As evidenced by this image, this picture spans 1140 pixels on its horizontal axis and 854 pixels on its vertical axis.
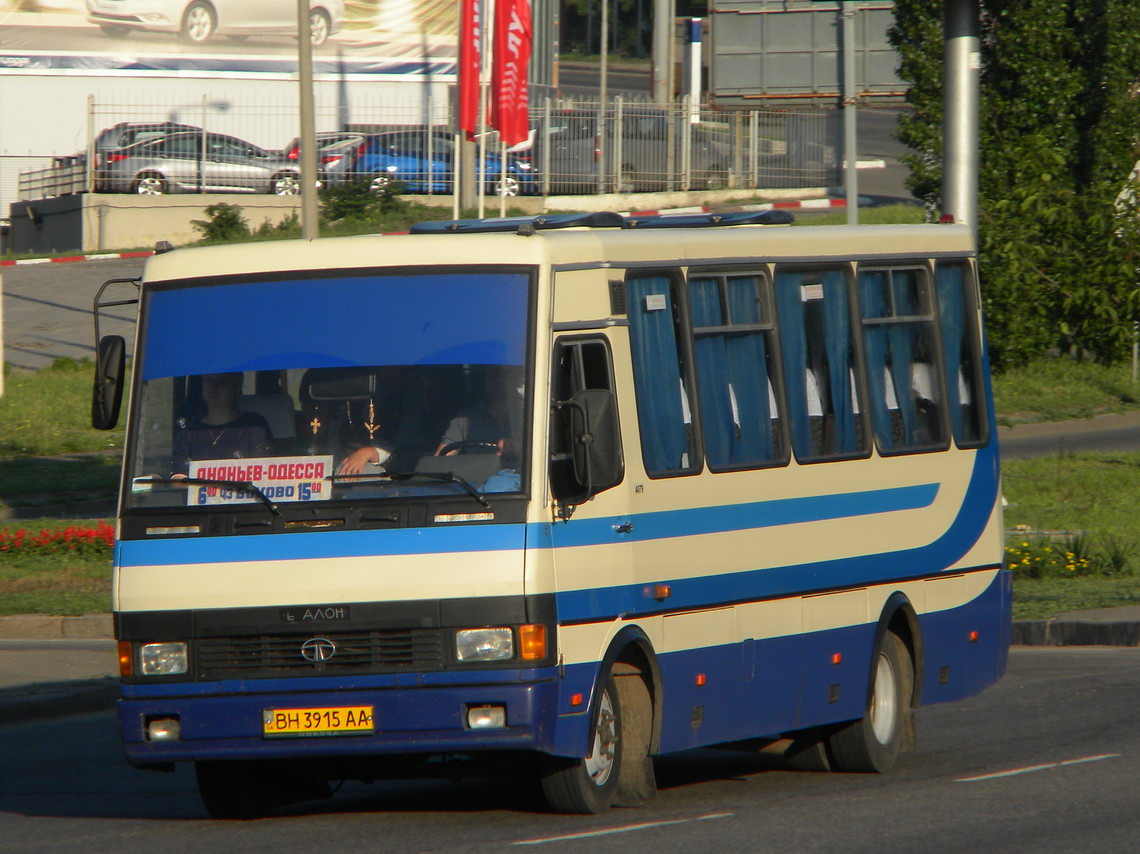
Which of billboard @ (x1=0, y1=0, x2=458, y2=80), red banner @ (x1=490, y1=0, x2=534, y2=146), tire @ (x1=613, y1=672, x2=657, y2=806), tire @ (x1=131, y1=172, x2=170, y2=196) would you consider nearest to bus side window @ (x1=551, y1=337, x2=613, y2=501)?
tire @ (x1=613, y1=672, x2=657, y2=806)

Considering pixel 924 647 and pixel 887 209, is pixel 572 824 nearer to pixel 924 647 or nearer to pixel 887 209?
pixel 924 647

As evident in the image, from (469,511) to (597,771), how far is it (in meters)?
1.35

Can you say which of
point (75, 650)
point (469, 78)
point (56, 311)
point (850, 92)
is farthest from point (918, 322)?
point (56, 311)

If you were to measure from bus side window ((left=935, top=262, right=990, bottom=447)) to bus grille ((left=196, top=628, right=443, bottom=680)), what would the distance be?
439cm

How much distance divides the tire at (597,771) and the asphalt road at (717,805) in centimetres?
8

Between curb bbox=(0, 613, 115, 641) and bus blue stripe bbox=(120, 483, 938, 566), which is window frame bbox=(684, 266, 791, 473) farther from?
curb bbox=(0, 613, 115, 641)

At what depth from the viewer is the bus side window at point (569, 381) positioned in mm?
8281

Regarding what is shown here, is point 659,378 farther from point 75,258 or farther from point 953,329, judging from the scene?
point 75,258

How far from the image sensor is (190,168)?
45.7 meters

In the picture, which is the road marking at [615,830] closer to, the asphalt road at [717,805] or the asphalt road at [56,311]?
the asphalt road at [717,805]

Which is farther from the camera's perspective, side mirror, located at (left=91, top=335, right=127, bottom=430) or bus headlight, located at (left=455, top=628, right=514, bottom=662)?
side mirror, located at (left=91, top=335, right=127, bottom=430)

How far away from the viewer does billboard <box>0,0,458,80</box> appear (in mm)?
57250

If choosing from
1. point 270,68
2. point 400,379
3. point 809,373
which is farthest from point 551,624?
point 270,68

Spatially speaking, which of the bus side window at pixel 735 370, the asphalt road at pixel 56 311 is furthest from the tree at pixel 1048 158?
the bus side window at pixel 735 370
